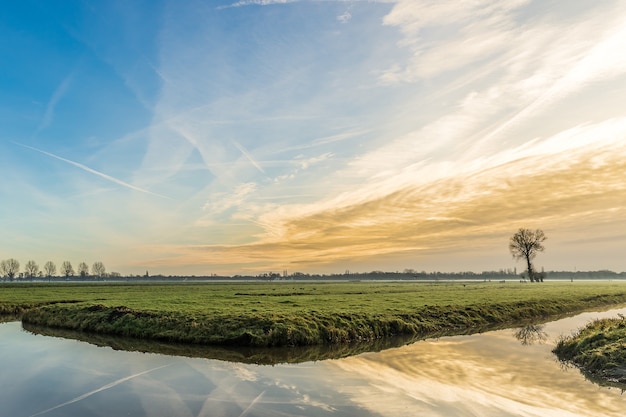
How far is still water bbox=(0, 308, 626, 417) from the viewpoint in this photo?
1599cm

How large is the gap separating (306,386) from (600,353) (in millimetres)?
17150

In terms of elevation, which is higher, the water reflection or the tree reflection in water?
the water reflection

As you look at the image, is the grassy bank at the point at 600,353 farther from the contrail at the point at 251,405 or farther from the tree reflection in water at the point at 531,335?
the contrail at the point at 251,405

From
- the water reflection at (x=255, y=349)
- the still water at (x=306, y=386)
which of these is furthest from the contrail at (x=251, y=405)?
the water reflection at (x=255, y=349)

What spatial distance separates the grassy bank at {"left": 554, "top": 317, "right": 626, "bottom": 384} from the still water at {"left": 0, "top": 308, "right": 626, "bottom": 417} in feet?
3.52

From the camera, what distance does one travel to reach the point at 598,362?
72.6 feet

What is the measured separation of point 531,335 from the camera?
3756 cm

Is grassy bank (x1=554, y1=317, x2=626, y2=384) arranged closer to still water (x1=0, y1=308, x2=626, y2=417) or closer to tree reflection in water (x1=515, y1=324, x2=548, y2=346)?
still water (x1=0, y1=308, x2=626, y2=417)

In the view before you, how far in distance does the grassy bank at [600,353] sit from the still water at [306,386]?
1073 millimetres

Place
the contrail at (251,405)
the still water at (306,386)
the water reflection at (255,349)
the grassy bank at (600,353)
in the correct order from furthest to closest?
the water reflection at (255,349)
the grassy bank at (600,353)
the still water at (306,386)
the contrail at (251,405)

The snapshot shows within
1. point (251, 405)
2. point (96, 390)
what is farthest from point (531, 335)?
point (96, 390)

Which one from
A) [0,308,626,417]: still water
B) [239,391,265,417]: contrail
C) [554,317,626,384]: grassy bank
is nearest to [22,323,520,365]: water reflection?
[0,308,626,417]: still water

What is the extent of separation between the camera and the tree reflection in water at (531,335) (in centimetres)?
3400

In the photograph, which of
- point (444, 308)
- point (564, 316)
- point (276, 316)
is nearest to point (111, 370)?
point (276, 316)
